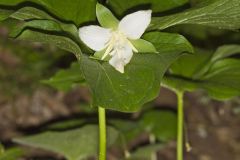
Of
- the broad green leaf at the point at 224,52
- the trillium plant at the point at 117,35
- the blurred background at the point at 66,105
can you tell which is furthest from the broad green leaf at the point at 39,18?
the blurred background at the point at 66,105

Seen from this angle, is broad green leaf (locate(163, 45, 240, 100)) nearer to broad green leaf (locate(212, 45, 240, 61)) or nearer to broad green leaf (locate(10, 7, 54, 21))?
broad green leaf (locate(212, 45, 240, 61))

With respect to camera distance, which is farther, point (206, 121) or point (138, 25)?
point (206, 121)

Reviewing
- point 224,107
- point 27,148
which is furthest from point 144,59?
point 224,107

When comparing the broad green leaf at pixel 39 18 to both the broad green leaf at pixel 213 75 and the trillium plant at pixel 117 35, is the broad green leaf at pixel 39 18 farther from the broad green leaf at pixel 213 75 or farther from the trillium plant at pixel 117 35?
the broad green leaf at pixel 213 75

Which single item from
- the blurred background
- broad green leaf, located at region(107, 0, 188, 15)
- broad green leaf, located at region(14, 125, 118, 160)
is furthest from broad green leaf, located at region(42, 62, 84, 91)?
the blurred background

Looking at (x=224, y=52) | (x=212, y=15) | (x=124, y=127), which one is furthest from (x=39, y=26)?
(x=124, y=127)

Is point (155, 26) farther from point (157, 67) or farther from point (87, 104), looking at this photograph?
point (87, 104)
